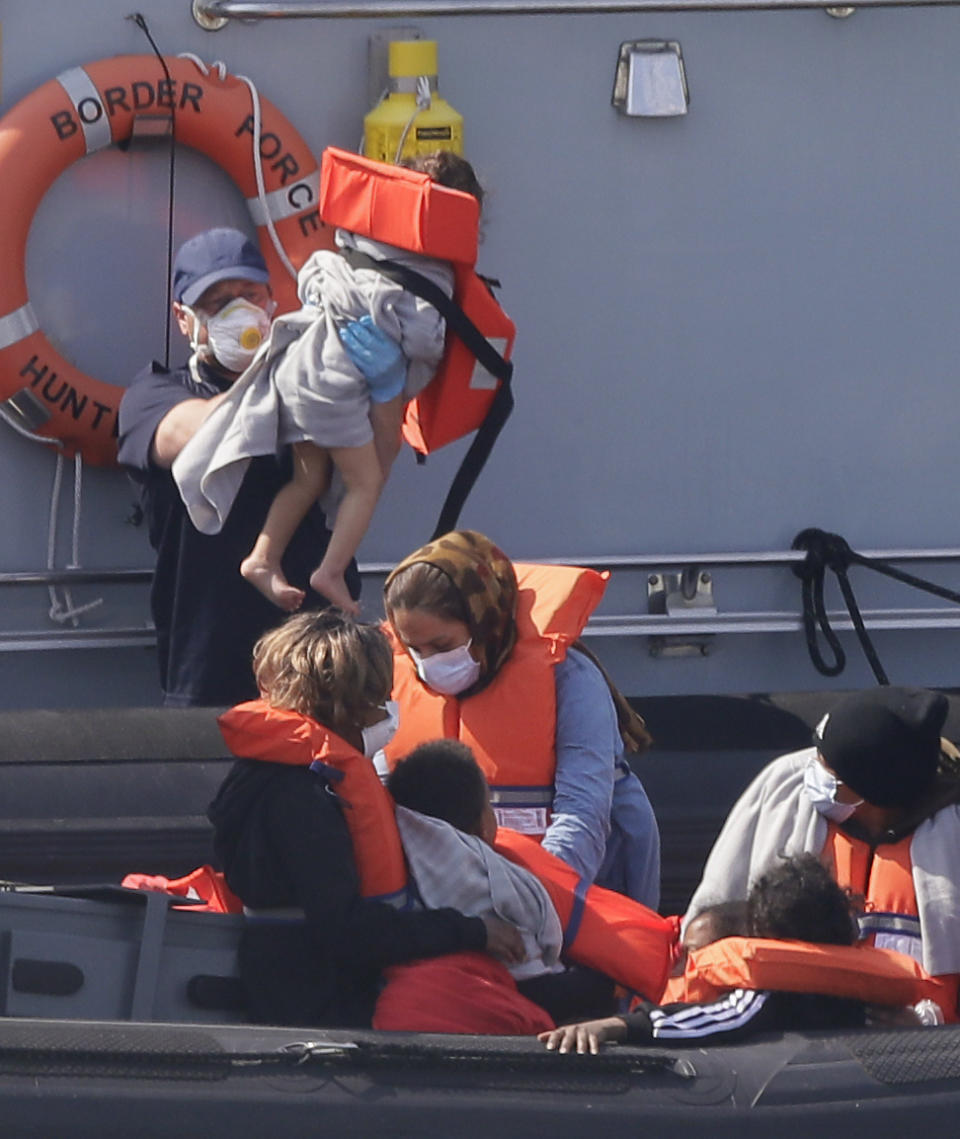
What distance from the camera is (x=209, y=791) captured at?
11.5 ft

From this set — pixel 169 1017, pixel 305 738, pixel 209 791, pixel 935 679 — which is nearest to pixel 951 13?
pixel 935 679

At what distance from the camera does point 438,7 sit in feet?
12.7

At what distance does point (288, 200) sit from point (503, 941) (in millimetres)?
2055

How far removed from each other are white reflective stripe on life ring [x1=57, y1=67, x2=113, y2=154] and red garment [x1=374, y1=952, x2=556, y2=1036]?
2128mm

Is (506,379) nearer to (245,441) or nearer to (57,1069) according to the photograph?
(245,441)

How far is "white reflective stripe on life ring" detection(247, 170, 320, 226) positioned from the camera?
3898mm

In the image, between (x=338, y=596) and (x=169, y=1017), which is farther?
(x=338, y=596)

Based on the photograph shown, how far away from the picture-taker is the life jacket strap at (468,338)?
10.3 feet

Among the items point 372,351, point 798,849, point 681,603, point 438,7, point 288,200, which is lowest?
point 798,849

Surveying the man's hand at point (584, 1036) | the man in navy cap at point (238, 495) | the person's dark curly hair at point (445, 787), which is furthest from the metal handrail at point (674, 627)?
the man's hand at point (584, 1036)

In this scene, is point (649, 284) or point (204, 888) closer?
point (204, 888)

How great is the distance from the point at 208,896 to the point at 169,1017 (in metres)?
0.24

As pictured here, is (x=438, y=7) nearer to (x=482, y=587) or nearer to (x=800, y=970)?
(x=482, y=587)

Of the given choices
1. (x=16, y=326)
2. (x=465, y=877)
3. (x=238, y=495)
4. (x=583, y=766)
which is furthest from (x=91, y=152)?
(x=465, y=877)
